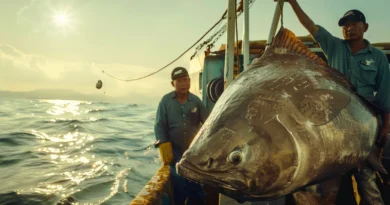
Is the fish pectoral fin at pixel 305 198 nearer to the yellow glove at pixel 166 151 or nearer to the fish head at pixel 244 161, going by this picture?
the fish head at pixel 244 161

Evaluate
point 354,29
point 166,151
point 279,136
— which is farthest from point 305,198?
point 166,151

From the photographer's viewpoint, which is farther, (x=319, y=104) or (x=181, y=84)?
(x=181, y=84)

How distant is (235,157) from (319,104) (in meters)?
0.59

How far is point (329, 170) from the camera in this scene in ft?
4.82

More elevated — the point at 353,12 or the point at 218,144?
the point at 353,12

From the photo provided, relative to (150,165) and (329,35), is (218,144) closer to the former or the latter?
(329,35)

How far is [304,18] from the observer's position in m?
2.86

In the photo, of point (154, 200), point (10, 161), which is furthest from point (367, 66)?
point (10, 161)

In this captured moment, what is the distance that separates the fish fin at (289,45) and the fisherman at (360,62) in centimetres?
106

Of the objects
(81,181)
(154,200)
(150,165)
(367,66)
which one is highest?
(367,66)

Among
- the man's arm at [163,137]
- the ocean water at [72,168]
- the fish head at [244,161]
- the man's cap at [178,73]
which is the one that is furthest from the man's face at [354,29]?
the ocean water at [72,168]

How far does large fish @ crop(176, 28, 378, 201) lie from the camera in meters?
1.27

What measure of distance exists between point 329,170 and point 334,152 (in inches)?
4.3

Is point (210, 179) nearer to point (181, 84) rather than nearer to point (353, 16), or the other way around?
point (353, 16)
